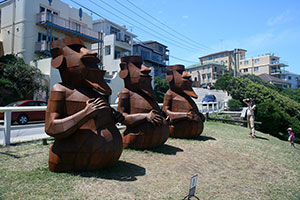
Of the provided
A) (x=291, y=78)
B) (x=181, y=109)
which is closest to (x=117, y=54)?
(x=181, y=109)

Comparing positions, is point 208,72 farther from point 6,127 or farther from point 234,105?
point 6,127

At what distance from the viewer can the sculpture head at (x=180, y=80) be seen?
8.26 metres

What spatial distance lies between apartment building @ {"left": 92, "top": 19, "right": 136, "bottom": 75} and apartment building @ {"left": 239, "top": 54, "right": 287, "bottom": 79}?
40.6 metres

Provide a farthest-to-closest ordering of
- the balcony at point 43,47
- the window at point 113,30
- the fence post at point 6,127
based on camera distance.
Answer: the window at point 113,30
the balcony at point 43,47
the fence post at point 6,127

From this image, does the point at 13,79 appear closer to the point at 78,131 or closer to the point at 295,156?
the point at 78,131

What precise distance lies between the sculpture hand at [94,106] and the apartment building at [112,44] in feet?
76.5

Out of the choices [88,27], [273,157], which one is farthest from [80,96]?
[88,27]

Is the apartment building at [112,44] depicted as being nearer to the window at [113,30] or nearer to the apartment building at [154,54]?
the window at [113,30]

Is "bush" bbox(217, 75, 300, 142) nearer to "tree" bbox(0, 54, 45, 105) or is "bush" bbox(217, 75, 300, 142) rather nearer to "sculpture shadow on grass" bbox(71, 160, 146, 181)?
"sculpture shadow on grass" bbox(71, 160, 146, 181)

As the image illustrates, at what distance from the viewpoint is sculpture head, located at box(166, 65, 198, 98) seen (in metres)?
8.26

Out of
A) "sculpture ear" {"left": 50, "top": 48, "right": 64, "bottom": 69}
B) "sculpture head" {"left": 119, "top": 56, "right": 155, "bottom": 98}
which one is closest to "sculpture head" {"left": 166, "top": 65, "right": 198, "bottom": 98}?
"sculpture head" {"left": 119, "top": 56, "right": 155, "bottom": 98}

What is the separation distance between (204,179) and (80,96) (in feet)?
9.43

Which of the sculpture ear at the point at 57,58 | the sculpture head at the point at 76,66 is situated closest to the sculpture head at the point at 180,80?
the sculpture head at the point at 76,66

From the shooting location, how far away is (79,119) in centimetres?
405
